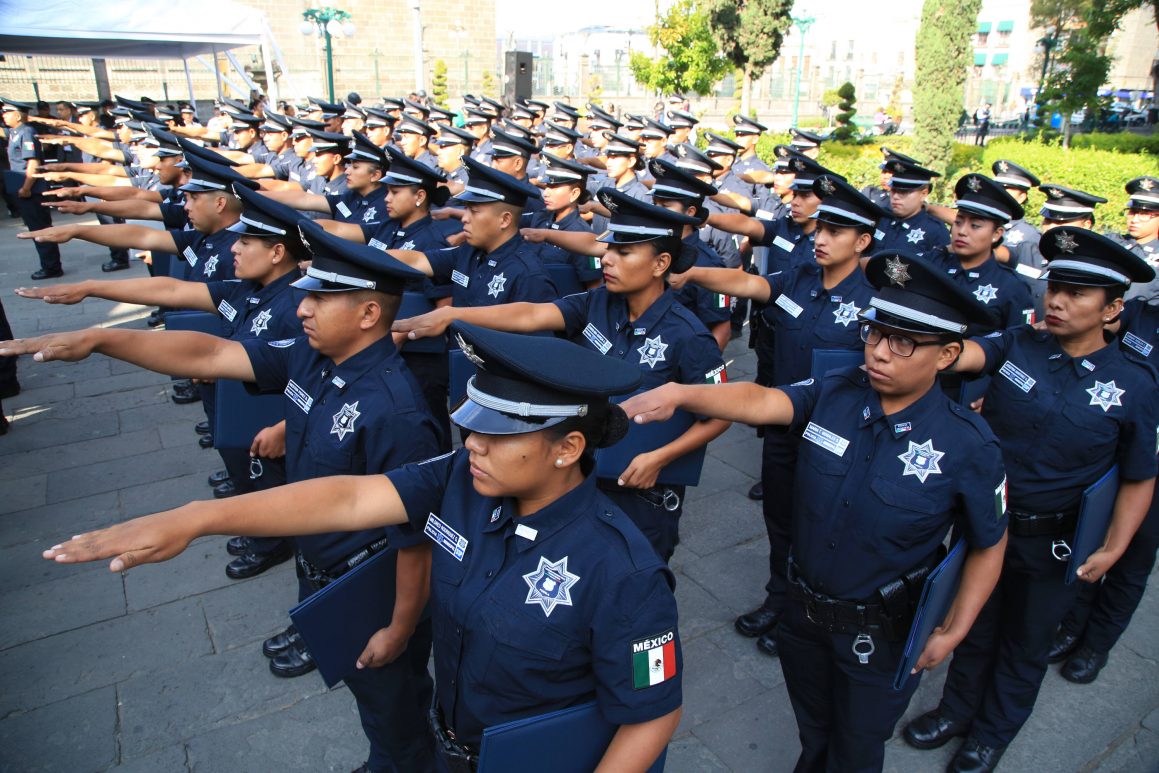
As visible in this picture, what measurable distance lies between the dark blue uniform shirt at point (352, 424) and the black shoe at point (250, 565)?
197cm

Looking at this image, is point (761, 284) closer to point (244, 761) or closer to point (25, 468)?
point (244, 761)

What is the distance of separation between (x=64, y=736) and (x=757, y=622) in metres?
3.39

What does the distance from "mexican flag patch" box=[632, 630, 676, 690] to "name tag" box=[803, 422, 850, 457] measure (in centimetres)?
114

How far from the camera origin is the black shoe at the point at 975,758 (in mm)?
3328

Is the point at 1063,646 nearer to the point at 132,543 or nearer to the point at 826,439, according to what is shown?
the point at 826,439

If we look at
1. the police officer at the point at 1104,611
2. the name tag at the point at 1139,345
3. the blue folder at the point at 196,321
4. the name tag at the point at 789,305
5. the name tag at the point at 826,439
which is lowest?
the police officer at the point at 1104,611

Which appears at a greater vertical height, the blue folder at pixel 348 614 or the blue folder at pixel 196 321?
the blue folder at pixel 196 321

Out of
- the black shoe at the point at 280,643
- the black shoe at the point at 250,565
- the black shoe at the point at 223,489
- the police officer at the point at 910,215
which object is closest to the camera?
the black shoe at the point at 280,643

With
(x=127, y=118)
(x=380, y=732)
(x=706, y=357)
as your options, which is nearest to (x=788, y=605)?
(x=706, y=357)

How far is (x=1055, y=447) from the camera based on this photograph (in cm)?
325

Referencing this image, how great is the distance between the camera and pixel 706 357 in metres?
3.44

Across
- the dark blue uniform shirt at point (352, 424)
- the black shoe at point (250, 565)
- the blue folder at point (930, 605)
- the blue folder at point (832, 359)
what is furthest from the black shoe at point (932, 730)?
the black shoe at point (250, 565)

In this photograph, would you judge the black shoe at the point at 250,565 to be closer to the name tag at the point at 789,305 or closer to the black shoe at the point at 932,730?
the name tag at the point at 789,305

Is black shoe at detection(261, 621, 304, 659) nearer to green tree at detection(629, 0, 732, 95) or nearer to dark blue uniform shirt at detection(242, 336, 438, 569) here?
dark blue uniform shirt at detection(242, 336, 438, 569)
